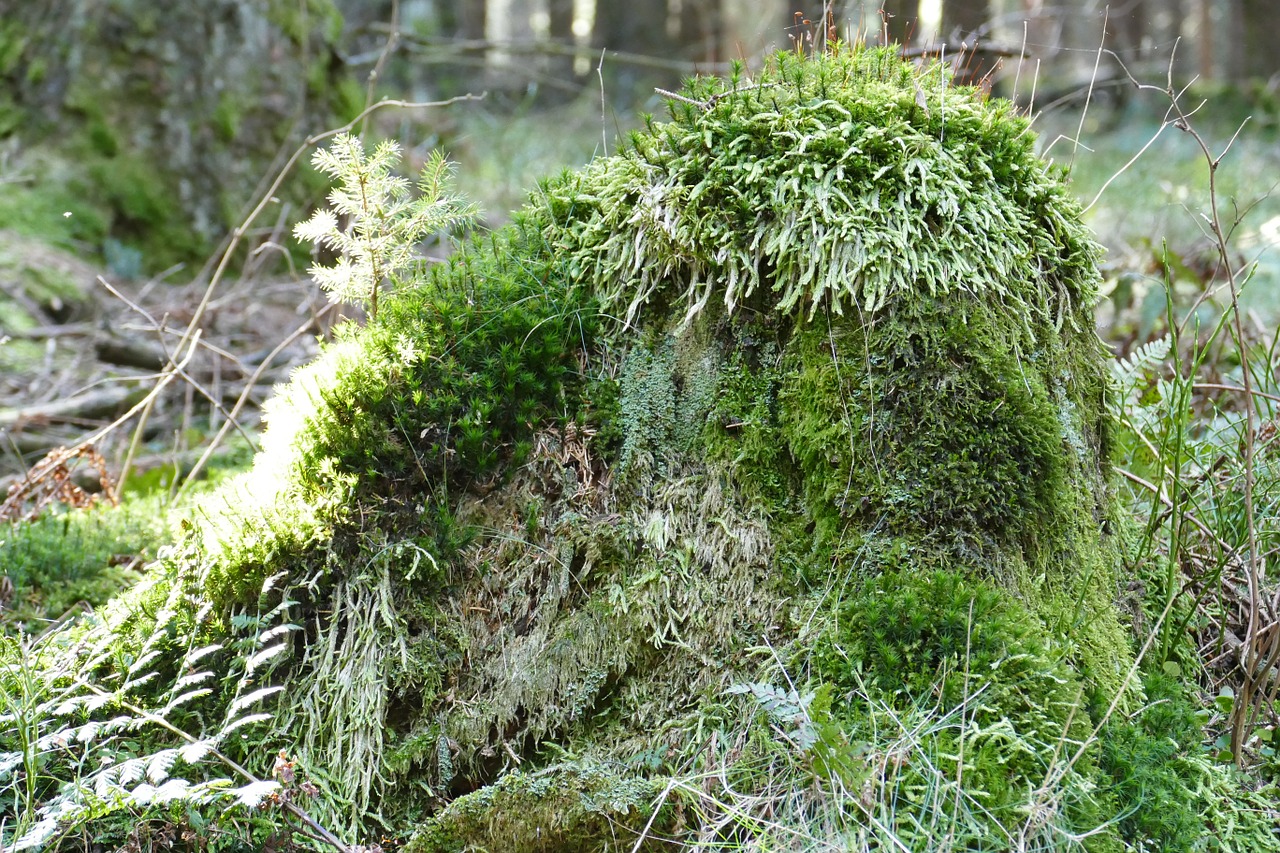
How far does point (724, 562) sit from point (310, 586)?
3.64ft

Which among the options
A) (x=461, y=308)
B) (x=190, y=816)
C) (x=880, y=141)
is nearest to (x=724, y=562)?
(x=461, y=308)

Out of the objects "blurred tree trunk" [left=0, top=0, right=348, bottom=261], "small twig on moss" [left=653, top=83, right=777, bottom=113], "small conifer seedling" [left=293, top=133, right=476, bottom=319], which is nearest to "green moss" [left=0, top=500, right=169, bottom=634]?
"small conifer seedling" [left=293, top=133, right=476, bottom=319]

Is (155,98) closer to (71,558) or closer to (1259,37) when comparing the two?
(71,558)

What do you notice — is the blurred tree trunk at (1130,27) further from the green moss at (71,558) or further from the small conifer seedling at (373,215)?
the green moss at (71,558)

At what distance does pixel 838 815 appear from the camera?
1.95 m

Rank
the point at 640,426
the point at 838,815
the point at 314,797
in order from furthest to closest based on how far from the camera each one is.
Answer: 1. the point at 640,426
2. the point at 314,797
3. the point at 838,815

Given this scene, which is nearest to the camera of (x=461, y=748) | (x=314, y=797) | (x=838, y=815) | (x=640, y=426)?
(x=838, y=815)

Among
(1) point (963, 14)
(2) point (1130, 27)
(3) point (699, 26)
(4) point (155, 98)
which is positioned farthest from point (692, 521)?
(2) point (1130, 27)

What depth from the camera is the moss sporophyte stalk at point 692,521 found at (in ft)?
7.07

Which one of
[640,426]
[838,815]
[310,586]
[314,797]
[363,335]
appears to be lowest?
[314,797]

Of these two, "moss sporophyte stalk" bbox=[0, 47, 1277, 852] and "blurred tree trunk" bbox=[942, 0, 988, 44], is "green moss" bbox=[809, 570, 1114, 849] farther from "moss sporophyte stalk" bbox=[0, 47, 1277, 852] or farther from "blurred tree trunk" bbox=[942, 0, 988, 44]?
"blurred tree trunk" bbox=[942, 0, 988, 44]

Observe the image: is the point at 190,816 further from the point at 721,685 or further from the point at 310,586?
the point at 721,685

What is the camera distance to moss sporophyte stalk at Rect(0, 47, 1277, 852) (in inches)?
84.8

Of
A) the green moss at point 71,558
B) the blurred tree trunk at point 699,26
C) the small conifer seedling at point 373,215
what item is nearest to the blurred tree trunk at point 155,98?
the green moss at point 71,558
